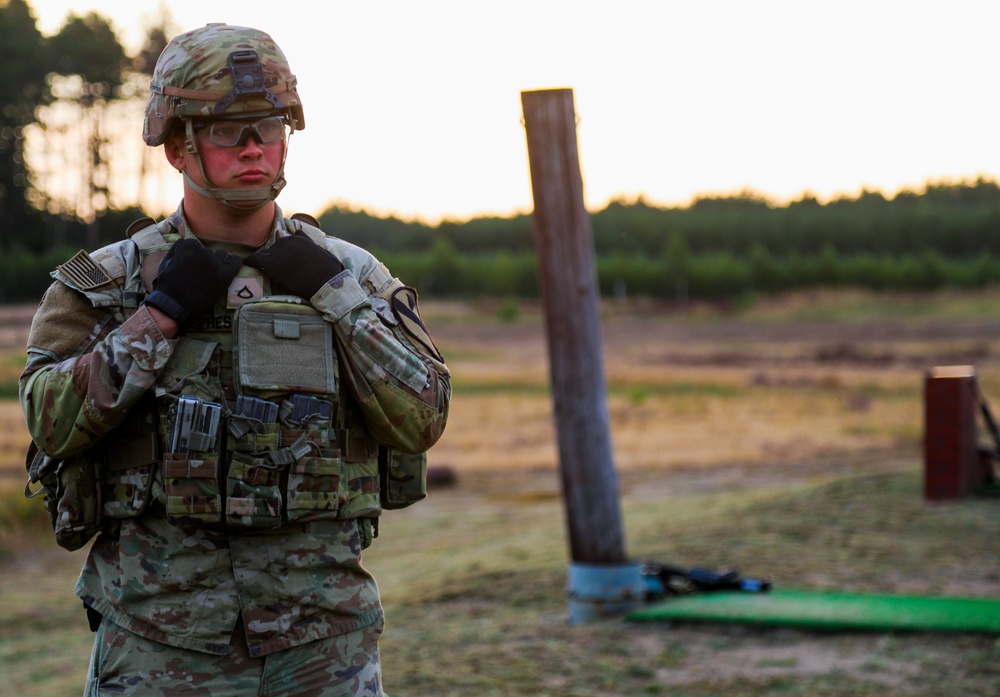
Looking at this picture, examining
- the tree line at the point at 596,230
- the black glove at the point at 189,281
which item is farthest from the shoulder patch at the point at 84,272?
the tree line at the point at 596,230

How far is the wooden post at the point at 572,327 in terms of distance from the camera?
5.95 meters

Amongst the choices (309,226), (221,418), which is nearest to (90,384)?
(221,418)

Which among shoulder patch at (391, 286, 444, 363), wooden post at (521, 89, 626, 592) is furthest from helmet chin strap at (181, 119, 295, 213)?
wooden post at (521, 89, 626, 592)

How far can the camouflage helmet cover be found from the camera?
2477mm

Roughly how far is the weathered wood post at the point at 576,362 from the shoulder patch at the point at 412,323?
3.34m

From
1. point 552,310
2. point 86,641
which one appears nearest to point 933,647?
point 552,310

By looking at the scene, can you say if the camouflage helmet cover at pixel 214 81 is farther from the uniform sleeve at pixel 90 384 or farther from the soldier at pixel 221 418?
the uniform sleeve at pixel 90 384

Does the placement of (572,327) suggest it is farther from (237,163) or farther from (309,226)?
(237,163)

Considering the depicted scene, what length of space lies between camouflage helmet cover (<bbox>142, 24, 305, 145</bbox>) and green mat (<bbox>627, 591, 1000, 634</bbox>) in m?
3.81

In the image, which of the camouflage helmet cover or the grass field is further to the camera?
the grass field

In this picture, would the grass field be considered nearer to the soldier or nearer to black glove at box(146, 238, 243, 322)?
the soldier

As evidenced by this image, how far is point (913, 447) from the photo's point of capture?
14.3 m

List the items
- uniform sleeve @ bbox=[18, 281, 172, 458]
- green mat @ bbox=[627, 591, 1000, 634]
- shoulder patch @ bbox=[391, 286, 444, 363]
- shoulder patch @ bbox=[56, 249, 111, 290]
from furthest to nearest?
1. green mat @ bbox=[627, 591, 1000, 634]
2. shoulder patch @ bbox=[391, 286, 444, 363]
3. shoulder patch @ bbox=[56, 249, 111, 290]
4. uniform sleeve @ bbox=[18, 281, 172, 458]

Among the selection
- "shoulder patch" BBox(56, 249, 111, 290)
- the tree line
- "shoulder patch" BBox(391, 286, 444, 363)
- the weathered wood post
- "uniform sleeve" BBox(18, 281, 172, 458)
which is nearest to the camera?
"uniform sleeve" BBox(18, 281, 172, 458)
